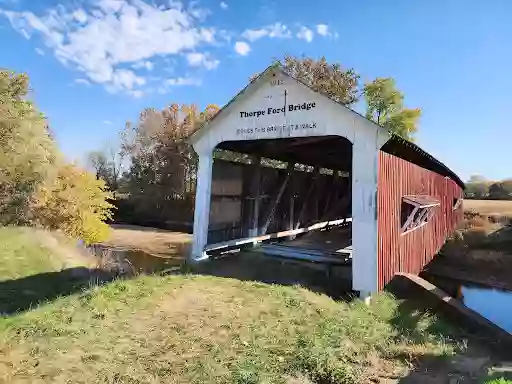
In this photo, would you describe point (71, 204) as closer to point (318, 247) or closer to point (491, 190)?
point (318, 247)

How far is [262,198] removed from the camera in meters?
11.9

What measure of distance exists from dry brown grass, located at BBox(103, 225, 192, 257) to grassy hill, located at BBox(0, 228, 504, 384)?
15.5 metres

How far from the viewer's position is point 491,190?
42812 millimetres

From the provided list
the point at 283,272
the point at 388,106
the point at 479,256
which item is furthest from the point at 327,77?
the point at 283,272

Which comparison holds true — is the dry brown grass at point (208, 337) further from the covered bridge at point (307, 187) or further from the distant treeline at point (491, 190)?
the distant treeline at point (491, 190)

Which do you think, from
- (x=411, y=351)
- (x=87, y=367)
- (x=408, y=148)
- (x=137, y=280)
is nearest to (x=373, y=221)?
(x=411, y=351)

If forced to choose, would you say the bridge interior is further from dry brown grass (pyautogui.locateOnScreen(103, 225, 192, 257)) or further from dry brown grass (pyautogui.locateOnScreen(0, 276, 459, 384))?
dry brown grass (pyautogui.locateOnScreen(103, 225, 192, 257))

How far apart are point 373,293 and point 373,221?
134cm

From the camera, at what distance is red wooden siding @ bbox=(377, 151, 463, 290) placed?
795cm

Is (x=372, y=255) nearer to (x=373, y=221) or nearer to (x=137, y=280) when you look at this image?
(x=373, y=221)

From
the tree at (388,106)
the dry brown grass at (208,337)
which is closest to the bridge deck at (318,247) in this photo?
the dry brown grass at (208,337)

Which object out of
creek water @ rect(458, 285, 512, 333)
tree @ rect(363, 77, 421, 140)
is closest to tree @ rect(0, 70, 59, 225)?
creek water @ rect(458, 285, 512, 333)

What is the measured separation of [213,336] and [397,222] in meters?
5.37

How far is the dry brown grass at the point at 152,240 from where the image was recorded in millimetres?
24938
